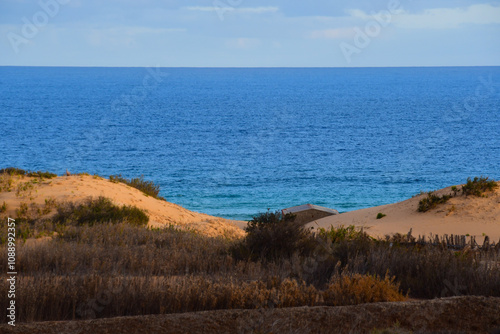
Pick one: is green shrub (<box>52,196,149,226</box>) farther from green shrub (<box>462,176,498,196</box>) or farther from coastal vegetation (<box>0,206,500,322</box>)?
green shrub (<box>462,176,498,196</box>)

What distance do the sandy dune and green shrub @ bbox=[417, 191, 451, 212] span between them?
0.57ft

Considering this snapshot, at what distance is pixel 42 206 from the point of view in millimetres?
13969

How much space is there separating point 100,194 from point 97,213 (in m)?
2.18

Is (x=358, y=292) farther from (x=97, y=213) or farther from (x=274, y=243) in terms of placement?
(x=97, y=213)

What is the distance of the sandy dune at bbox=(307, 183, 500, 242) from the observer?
50.0 ft

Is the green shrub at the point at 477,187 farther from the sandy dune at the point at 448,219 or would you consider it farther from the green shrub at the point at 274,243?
the green shrub at the point at 274,243

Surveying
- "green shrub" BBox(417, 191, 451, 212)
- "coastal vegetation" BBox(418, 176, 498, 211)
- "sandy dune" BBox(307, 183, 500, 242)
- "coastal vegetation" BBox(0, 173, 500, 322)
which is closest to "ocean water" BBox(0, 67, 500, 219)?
"sandy dune" BBox(307, 183, 500, 242)

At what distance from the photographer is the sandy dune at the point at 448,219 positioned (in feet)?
50.0

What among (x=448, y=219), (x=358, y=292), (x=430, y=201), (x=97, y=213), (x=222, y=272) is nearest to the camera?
(x=358, y=292)

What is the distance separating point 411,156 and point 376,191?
18569 millimetres

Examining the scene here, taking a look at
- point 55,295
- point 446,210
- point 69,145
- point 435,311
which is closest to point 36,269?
point 55,295

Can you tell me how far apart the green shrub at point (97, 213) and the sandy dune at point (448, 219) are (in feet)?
23.1

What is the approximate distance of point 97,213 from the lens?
13.3 m

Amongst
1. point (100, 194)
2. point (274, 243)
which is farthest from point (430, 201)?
point (100, 194)
